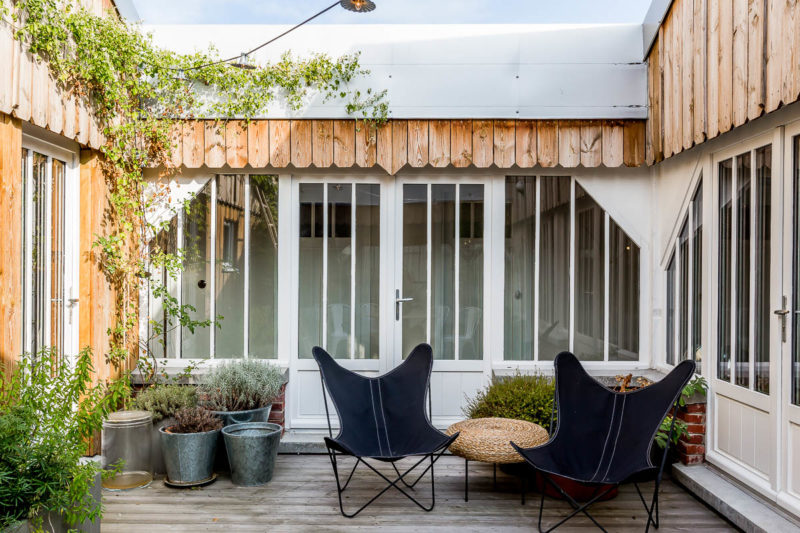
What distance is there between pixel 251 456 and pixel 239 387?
0.60m

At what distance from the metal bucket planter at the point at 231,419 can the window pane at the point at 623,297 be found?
110 inches

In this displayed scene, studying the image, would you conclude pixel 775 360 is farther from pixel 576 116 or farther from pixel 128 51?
pixel 128 51

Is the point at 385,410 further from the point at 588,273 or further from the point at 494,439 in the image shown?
the point at 588,273

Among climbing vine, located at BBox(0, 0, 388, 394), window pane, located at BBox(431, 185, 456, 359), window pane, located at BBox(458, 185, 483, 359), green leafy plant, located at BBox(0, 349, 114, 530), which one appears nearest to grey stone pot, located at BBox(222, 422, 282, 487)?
climbing vine, located at BBox(0, 0, 388, 394)

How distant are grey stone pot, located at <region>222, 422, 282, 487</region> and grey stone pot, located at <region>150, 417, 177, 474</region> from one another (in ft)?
1.52

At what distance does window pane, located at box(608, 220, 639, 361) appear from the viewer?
5.39 m

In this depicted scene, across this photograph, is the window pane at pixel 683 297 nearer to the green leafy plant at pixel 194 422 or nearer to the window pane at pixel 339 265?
the window pane at pixel 339 265

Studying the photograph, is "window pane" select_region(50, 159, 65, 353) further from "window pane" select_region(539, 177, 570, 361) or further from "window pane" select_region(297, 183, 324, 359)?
"window pane" select_region(539, 177, 570, 361)

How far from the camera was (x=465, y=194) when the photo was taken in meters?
5.45

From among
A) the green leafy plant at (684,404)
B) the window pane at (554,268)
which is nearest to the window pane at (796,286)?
the green leafy plant at (684,404)

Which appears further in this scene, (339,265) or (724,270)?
(339,265)

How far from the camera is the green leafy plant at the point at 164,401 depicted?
4621 mm

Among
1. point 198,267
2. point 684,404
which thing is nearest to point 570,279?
point 684,404

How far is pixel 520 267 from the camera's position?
5.45 m
